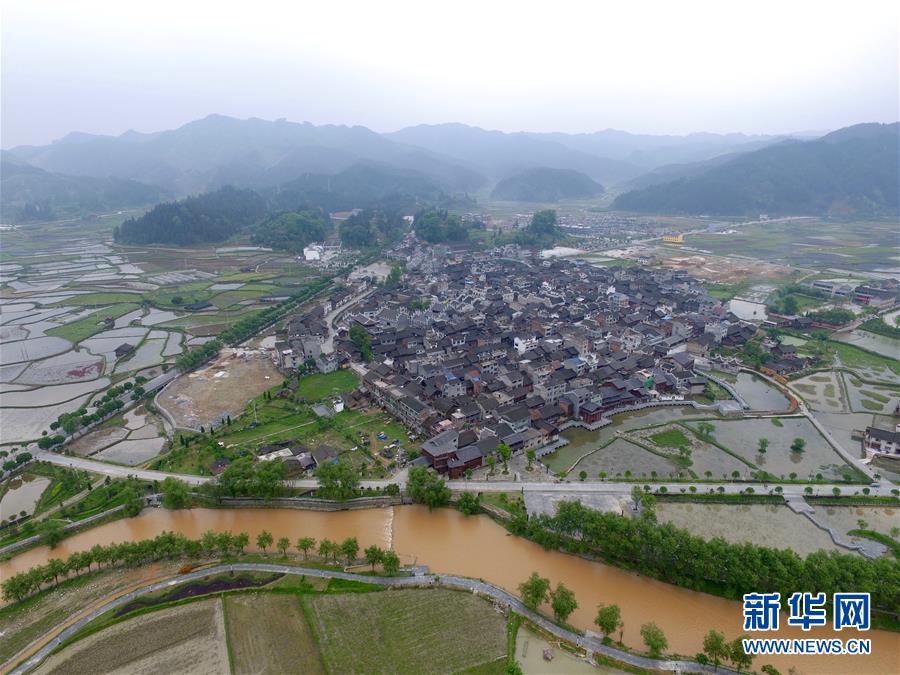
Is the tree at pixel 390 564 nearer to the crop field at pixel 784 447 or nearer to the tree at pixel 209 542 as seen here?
the tree at pixel 209 542

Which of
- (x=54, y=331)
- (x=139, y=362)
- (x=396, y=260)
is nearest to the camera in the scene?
(x=139, y=362)

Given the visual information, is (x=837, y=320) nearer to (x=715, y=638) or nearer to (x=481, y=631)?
(x=715, y=638)

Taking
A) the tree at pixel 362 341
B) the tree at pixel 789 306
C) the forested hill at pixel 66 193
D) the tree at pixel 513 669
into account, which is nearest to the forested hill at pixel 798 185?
the tree at pixel 789 306

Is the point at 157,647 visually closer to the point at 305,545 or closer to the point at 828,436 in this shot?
the point at 305,545

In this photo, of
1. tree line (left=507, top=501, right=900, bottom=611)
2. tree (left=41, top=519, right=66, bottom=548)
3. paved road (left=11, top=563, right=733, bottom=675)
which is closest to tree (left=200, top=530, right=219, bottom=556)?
paved road (left=11, top=563, right=733, bottom=675)

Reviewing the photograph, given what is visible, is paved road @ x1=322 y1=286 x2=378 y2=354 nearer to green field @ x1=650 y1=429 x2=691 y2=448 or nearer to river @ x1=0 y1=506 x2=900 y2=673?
river @ x1=0 y1=506 x2=900 y2=673

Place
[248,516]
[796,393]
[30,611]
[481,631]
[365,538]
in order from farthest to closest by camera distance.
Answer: [796,393] → [248,516] → [365,538] → [30,611] → [481,631]

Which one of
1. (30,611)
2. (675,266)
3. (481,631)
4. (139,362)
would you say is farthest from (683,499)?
(675,266)
